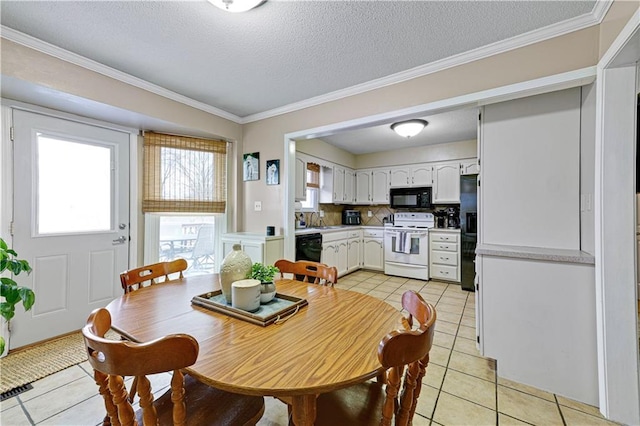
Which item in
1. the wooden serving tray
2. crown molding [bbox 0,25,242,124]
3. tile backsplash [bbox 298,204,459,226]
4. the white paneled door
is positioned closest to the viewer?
the wooden serving tray

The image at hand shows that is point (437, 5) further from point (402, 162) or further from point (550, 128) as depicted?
point (402, 162)

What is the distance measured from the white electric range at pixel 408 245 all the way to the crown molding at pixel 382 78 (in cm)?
283

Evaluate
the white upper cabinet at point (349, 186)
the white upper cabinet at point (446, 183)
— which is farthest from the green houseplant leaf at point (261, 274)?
the white upper cabinet at point (446, 183)

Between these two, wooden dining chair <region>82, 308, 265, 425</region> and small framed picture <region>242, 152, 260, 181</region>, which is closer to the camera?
wooden dining chair <region>82, 308, 265, 425</region>

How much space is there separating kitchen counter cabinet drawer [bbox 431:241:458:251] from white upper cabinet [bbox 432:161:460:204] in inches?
31.1

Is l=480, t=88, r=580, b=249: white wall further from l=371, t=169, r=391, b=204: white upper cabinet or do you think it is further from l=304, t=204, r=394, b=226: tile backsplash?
l=304, t=204, r=394, b=226: tile backsplash

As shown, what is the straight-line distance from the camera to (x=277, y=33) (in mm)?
1879

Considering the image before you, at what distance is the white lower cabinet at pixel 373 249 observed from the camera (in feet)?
16.7

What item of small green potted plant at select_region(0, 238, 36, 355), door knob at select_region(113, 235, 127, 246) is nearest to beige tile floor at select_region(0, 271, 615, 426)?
small green potted plant at select_region(0, 238, 36, 355)

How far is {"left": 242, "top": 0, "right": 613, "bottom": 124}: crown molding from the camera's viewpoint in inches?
66.8

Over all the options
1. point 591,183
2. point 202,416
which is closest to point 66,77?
point 202,416

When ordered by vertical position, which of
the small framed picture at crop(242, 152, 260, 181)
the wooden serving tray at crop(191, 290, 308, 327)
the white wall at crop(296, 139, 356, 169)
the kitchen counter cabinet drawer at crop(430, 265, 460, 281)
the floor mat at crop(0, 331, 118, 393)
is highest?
the white wall at crop(296, 139, 356, 169)

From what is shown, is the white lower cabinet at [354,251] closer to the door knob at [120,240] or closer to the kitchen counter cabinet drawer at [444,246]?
the kitchen counter cabinet drawer at [444,246]

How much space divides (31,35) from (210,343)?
258 centimetres
